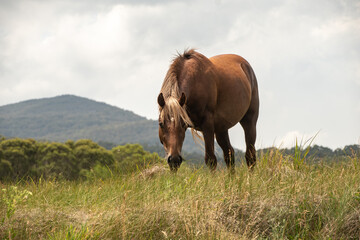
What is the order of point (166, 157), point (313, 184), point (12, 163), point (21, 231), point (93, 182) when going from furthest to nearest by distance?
point (12, 163)
point (93, 182)
point (166, 157)
point (313, 184)
point (21, 231)

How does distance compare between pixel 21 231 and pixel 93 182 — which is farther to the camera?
pixel 93 182

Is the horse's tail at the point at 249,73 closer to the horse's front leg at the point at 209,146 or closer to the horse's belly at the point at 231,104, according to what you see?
the horse's belly at the point at 231,104

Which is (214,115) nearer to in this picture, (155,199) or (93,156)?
(155,199)

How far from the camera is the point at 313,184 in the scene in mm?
6184

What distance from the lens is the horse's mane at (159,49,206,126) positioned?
661 cm

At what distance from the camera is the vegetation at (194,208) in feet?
16.0

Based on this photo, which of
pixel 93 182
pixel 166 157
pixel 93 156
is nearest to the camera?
pixel 166 157

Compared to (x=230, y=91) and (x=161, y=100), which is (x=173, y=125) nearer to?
(x=161, y=100)

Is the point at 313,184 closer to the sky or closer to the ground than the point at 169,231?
closer to the sky

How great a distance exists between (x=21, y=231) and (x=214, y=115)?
4.30 meters

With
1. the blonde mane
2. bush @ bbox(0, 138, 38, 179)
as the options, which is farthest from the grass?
bush @ bbox(0, 138, 38, 179)

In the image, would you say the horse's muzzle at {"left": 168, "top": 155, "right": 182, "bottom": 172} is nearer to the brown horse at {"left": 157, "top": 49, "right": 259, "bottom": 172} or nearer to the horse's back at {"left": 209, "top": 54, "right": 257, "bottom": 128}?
the brown horse at {"left": 157, "top": 49, "right": 259, "bottom": 172}

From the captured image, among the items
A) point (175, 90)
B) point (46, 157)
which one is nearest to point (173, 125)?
point (175, 90)

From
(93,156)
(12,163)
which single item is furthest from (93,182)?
(93,156)
